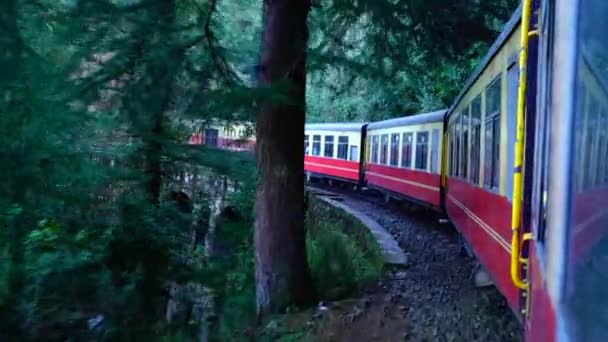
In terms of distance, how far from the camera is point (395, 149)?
19.2 meters

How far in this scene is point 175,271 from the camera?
10.8m

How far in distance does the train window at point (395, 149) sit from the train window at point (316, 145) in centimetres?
937

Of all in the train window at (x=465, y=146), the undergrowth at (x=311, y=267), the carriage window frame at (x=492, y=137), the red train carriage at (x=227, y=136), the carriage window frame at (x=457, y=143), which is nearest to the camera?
→ the carriage window frame at (x=492, y=137)

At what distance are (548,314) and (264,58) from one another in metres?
6.44

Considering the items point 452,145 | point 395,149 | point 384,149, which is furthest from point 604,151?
point 384,149

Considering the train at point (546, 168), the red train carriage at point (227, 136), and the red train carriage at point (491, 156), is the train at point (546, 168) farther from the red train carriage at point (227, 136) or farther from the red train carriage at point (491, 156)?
the red train carriage at point (227, 136)

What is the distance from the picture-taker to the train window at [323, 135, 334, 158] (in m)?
27.5

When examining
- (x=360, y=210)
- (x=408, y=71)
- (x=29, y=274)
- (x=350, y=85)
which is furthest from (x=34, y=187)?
(x=360, y=210)

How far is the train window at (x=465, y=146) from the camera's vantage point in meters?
9.57

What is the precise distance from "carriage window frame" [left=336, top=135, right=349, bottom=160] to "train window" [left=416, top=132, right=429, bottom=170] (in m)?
9.31

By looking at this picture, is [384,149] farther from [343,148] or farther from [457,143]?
[457,143]

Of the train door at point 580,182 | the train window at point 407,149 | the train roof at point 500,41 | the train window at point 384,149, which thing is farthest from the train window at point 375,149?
the train door at point 580,182

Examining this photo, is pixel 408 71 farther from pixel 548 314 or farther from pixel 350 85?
pixel 548 314

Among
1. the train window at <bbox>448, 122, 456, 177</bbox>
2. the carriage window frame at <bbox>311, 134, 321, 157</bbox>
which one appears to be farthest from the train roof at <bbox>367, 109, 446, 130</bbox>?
the carriage window frame at <bbox>311, 134, 321, 157</bbox>
